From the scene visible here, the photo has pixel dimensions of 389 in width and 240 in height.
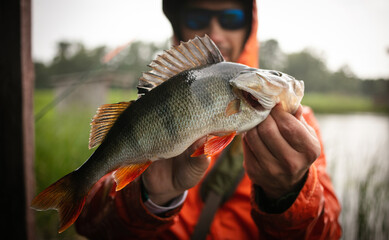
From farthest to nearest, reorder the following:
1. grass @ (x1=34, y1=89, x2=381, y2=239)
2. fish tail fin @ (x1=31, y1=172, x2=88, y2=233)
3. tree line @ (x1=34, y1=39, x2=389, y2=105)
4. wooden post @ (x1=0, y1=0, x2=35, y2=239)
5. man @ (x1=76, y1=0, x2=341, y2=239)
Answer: tree line @ (x1=34, y1=39, x2=389, y2=105)
grass @ (x1=34, y1=89, x2=381, y2=239)
wooden post @ (x1=0, y1=0, x2=35, y2=239)
man @ (x1=76, y1=0, x2=341, y2=239)
fish tail fin @ (x1=31, y1=172, x2=88, y2=233)

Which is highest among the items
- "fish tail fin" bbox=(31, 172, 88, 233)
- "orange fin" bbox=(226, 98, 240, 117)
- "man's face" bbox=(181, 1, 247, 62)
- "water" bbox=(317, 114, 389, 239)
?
"man's face" bbox=(181, 1, 247, 62)

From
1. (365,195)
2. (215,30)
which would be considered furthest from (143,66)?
(365,195)

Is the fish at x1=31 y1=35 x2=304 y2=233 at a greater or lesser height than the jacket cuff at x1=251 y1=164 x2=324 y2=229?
greater

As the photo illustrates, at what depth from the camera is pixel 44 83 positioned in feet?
18.8

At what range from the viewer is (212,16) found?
1.91 meters

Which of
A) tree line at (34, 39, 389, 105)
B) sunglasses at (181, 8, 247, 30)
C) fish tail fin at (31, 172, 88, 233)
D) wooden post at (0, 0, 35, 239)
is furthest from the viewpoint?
tree line at (34, 39, 389, 105)

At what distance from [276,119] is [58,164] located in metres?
2.65

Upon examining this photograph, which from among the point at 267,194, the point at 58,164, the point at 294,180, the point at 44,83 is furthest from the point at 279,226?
the point at 44,83

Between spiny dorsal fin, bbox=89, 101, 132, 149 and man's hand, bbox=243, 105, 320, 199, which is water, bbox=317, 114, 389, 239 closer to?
man's hand, bbox=243, 105, 320, 199

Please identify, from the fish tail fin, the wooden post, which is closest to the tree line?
the wooden post

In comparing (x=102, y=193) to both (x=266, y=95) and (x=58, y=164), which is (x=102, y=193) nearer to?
(x=266, y=95)

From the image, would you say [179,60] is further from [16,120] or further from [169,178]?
[16,120]

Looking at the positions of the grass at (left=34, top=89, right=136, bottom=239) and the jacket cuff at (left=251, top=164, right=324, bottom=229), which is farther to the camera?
the grass at (left=34, top=89, right=136, bottom=239)

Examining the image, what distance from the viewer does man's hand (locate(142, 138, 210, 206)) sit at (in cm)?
117
